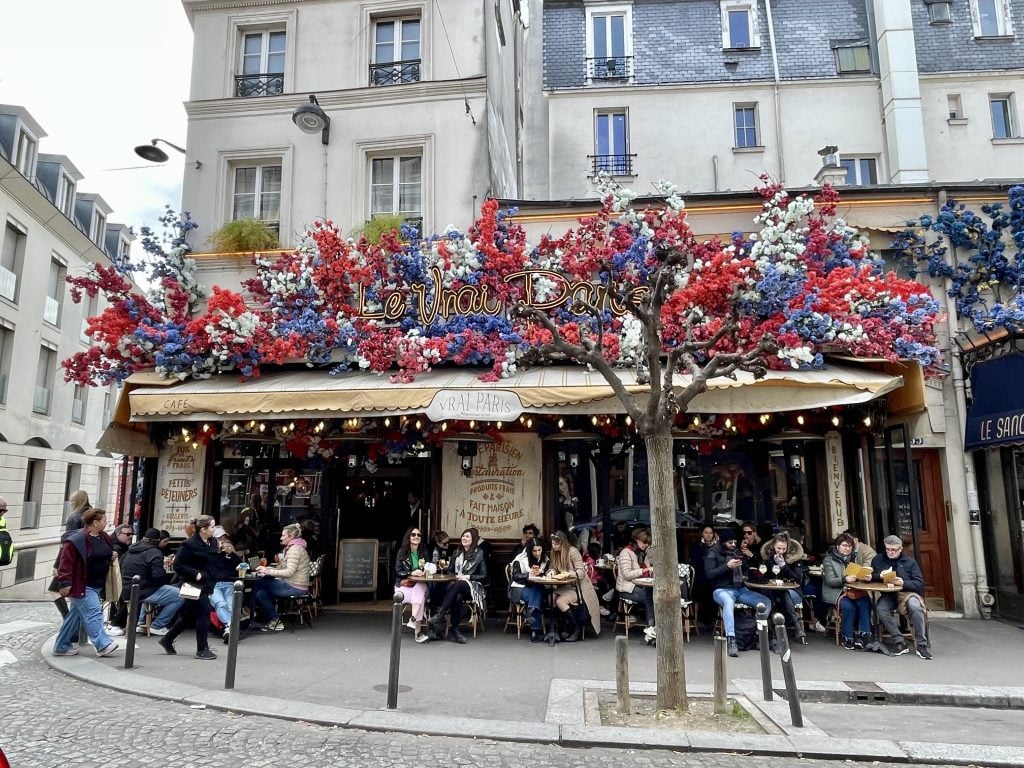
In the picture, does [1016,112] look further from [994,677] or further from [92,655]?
[92,655]

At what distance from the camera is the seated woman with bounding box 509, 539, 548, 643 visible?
9.14m

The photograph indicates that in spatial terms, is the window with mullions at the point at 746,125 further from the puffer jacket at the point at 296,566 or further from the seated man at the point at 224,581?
the seated man at the point at 224,581

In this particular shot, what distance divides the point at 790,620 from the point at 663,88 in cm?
1455

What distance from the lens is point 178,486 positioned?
11.6 meters

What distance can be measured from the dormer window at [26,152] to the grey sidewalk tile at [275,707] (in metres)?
19.7

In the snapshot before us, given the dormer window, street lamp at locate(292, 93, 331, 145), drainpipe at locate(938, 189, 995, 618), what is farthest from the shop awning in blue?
the dormer window

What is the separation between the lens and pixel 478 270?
10758mm

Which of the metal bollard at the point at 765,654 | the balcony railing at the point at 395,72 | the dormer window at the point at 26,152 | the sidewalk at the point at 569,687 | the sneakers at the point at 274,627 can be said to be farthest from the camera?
the dormer window at the point at 26,152

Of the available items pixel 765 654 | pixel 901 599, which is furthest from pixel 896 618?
pixel 765 654

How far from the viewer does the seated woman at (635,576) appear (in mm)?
9040

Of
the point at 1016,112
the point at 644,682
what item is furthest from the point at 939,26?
the point at 644,682

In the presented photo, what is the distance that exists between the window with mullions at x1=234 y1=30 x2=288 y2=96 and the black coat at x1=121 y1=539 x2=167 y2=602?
859 centimetres

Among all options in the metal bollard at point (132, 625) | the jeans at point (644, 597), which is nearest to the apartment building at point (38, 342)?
the metal bollard at point (132, 625)

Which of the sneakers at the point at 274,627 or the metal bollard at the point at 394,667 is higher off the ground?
the metal bollard at the point at 394,667
